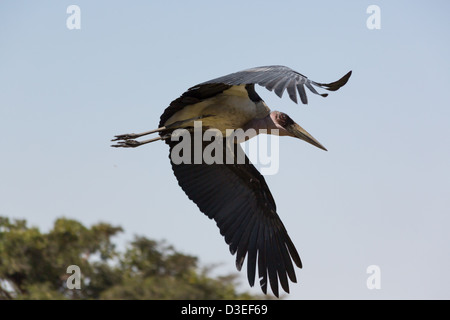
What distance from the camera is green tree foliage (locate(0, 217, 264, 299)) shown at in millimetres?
18094

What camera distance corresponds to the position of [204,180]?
10.3m

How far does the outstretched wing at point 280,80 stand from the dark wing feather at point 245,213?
2392 millimetres

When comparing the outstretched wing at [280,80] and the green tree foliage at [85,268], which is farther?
the green tree foliage at [85,268]

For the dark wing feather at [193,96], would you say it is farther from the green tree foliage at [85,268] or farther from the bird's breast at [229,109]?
the green tree foliage at [85,268]

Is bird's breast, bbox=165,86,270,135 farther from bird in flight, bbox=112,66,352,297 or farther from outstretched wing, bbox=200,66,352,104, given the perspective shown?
outstretched wing, bbox=200,66,352,104

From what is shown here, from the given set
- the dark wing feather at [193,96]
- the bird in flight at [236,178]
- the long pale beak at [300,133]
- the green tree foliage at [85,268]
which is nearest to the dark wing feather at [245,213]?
the bird in flight at [236,178]

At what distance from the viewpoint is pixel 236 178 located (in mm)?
10391

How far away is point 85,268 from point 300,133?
389 inches

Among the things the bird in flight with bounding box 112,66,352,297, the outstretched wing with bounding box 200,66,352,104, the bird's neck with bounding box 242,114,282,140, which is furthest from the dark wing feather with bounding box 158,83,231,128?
the outstretched wing with bounding box 200,66,352,104

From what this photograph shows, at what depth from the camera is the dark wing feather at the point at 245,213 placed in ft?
31.9

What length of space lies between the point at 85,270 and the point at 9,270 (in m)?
1.65

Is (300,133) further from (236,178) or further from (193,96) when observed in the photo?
(193,96)

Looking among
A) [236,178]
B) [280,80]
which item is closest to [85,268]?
[236,178]
